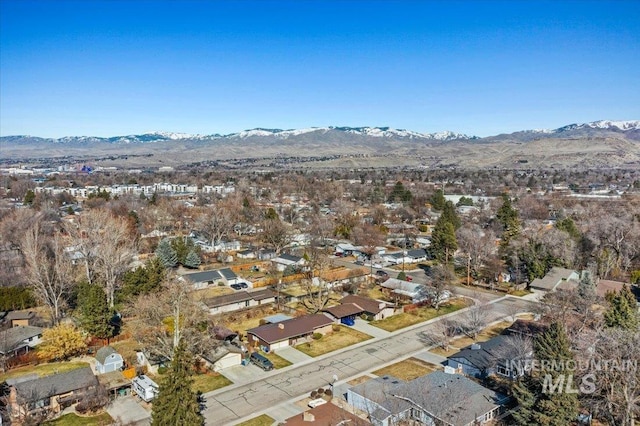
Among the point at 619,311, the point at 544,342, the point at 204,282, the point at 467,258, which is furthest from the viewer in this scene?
the point at 467,258

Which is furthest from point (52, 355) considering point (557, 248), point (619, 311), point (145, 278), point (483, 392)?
point (557, 248)

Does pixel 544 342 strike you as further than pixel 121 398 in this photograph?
No

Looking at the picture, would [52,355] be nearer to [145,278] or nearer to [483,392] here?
[145,278]

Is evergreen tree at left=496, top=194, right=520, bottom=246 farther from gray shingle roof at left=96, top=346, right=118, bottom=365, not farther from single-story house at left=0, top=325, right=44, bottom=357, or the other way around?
single-story house at left=0, top=325, right=44, bottom=357

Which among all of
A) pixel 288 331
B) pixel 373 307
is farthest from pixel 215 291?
pixel 373 307

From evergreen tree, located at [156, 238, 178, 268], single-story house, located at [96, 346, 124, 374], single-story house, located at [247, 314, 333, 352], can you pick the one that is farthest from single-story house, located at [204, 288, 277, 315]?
evergreen tree, located at [156, 238, 178, 268]

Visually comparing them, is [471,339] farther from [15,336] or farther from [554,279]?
[15,336]
